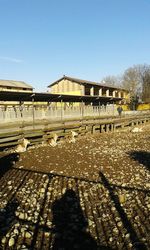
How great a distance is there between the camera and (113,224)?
19.6ft

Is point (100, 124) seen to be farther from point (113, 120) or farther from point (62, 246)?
point (62, 246)

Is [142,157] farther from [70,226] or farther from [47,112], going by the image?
[47,112]

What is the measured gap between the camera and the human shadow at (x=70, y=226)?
5.18 metres

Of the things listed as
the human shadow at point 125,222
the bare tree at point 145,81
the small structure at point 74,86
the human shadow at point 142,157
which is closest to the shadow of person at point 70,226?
the human shadow at point 125,222

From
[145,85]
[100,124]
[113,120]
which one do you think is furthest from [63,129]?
[145,85]

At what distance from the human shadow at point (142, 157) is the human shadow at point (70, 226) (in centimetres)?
534

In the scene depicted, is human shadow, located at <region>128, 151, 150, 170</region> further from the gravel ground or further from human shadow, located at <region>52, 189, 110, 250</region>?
human shadow, located at <region>52, 189, 110, 250</region>

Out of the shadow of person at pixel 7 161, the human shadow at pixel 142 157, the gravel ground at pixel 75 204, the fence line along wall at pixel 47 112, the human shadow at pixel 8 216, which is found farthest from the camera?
the fence line along wall at pixel 47 112

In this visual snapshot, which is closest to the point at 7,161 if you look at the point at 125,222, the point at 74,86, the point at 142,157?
the point at 142,157

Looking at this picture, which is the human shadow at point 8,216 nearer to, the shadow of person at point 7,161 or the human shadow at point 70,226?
the human shadow at point 70,226

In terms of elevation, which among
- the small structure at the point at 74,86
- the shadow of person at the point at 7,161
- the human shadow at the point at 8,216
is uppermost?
the small structure at the point at 74,86

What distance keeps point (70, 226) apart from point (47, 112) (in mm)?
17776

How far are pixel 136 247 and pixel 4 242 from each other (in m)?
2.81

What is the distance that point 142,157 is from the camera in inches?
535
